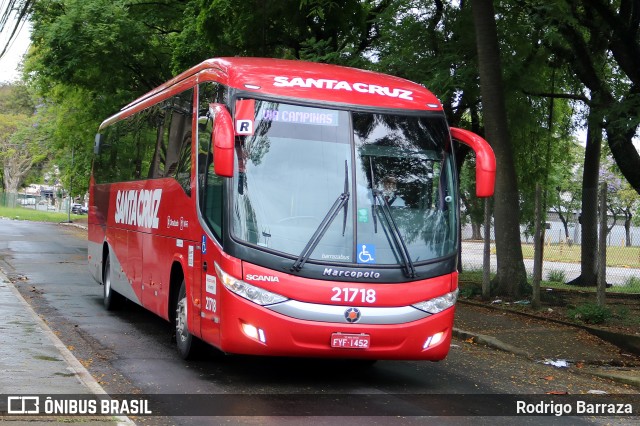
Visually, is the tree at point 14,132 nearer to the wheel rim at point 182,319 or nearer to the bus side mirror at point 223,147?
the wheel rim at point 182,319

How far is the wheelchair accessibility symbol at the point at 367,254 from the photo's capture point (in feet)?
28.7

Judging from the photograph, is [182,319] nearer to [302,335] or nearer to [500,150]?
[302,335]

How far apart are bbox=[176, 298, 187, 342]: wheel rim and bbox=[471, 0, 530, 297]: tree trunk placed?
27.4 ft

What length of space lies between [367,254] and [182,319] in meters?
2.90

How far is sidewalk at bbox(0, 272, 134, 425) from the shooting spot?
687 cm

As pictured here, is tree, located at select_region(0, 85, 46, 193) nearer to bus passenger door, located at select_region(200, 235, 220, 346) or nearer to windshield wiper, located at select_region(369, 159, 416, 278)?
bus passenger door, located at select_region(200, 235, 220, 346)

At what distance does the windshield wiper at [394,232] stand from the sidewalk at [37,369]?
3207mm

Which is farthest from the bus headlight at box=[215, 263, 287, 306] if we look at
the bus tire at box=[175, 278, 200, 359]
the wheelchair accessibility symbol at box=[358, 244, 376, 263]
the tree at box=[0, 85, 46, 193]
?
the tree at box=[0, 85, 46, 193]

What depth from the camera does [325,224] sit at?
876 cm

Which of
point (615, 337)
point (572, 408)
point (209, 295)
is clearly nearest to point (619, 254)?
point (615, 337)

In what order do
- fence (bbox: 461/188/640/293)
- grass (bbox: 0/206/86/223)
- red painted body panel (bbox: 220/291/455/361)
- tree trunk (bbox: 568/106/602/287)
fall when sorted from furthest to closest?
grass (bbox: 0/206/86/223)
tree trunk (bbox: 568/106/602/287)
fence (bbox: 461/188/640/293)
red painted body panel (bbox: 220/291/455/361)

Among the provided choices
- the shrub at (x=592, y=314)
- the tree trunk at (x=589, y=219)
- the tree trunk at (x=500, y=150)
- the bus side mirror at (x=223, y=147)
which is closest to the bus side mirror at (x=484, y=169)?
the bus side mirror at (x=223, y=147)

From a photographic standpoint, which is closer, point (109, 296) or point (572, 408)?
point (572, 408)

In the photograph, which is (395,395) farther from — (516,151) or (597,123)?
(516,151)
